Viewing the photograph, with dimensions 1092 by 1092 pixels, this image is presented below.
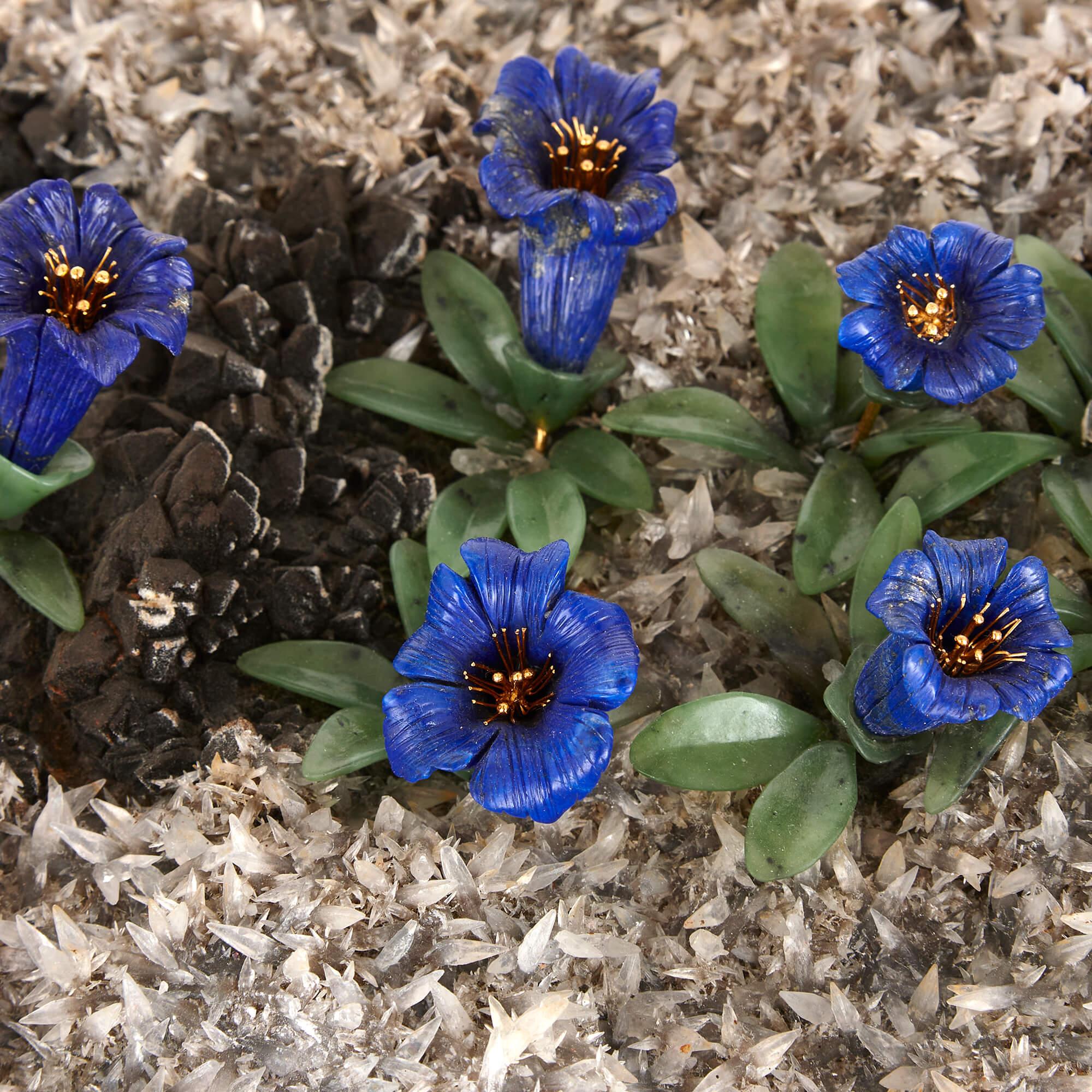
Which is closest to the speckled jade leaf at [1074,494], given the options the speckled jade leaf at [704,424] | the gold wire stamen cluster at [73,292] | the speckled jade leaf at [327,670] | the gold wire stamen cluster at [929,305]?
the gold wire stamen cluster at [929,305]

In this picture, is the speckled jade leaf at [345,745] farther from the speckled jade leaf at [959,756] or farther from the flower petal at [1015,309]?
the flower petal at [1015,309]

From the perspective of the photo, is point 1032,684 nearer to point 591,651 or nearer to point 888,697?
point 888,697

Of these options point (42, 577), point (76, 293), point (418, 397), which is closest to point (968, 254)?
point (418, 397)

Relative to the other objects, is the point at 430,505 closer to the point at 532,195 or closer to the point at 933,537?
the point at 532,195

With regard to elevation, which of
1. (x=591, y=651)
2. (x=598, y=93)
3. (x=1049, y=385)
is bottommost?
(x=591, y=651)

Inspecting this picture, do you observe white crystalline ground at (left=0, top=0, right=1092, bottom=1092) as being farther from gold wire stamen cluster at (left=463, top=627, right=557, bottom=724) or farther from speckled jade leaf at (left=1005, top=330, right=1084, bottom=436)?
gold wire stamen cluster at (left=463, top=627, right=557, bottom=724)

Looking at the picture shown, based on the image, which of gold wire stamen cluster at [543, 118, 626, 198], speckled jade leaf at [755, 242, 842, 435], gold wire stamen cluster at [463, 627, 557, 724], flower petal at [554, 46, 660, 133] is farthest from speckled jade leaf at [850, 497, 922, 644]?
flower petal at [554, 46, 660, 133]
